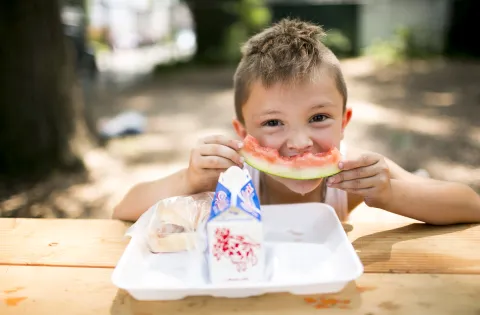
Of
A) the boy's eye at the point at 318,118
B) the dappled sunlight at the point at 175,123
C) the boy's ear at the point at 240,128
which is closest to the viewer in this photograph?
the boy's eye at the point at 318,118

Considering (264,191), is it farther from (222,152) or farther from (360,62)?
(360,62)

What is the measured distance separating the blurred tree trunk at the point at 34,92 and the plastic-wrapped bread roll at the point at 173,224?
5.06 m

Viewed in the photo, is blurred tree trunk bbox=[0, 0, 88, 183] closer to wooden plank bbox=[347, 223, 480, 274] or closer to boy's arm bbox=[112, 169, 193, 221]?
boy's arm bbox=[112, 169, 193, 221]

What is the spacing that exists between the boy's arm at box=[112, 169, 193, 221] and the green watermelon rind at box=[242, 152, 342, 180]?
31 centimetres

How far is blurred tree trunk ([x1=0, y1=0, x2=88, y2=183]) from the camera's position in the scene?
20.1ft

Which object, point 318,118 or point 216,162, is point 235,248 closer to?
point 216,162

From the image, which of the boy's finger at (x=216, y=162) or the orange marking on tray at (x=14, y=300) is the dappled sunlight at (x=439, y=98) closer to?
the boy's finger at (x=216, y=162)

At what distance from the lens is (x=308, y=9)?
19.4 metres

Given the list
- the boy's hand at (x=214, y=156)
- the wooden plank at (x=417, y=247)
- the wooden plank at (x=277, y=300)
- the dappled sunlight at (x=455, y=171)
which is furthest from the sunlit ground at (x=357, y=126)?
the wooden plank at (x=277, y=300)

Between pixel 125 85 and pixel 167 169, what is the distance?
9217 mm

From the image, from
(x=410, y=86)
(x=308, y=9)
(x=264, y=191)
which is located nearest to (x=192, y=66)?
(x=308, y=9)

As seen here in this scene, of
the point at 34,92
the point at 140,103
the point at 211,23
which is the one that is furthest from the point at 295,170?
the point at 211,23

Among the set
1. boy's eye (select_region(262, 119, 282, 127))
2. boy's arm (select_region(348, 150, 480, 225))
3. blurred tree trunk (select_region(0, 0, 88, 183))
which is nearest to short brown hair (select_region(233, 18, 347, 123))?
boy's eye (select_region(262, 119, 282, 127))

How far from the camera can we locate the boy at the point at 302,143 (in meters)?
1.99
